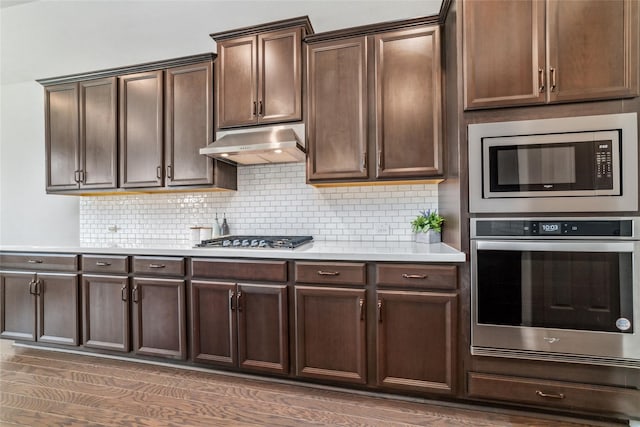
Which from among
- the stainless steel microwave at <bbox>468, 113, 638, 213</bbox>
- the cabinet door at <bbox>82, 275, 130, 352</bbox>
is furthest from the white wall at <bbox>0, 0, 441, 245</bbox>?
the stainless steel microwave at <bbox>468, 113, 638, 213</bbox>

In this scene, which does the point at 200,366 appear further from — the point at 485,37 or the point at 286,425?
the point at 485,37

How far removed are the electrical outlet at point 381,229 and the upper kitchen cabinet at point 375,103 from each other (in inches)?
20.3

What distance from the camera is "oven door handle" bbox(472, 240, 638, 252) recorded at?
1565 mm

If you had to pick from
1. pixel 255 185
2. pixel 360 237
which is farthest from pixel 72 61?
pixel 360 237

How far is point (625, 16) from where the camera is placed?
5.10 feet

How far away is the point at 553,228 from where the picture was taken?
5.39 feet

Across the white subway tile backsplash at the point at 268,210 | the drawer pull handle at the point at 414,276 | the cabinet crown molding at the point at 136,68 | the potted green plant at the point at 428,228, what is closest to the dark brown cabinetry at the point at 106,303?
the white subway tile backsplash at the point at 268,210

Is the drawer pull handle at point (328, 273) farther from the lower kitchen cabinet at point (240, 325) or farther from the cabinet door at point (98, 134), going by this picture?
the cabinet door at point (98, 134)

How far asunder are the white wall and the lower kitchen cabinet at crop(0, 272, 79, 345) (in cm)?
58

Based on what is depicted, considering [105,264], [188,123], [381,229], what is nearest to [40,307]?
[105,264]

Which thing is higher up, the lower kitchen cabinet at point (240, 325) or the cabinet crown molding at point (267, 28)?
the cabinet crown molding at point (267, 28)

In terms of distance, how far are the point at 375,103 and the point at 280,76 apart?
2.67 ft

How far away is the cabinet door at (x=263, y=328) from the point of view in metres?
2.04

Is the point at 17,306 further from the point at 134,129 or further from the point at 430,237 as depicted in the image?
the point at 430,237
